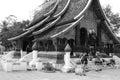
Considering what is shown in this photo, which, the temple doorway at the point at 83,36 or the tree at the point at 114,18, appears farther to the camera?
the tree at the point at 114,18

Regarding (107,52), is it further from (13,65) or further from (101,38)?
(13,65)

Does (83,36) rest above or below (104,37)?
above

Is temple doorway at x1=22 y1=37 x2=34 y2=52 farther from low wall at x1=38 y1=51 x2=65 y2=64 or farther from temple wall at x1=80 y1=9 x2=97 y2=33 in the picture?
temple wall at x1=80 y1=9 x2=97 y2=33

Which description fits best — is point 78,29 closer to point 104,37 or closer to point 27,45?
point 104,37

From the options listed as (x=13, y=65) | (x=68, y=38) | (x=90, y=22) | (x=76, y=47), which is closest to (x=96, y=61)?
(x=76, y=47)

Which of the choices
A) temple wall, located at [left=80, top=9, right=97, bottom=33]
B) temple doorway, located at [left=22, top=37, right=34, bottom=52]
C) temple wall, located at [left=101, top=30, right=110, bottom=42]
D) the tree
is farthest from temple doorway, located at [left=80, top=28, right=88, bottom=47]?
the tree

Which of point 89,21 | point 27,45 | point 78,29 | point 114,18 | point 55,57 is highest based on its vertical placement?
point 114,18

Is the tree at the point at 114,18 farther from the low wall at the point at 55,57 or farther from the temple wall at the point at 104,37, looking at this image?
the low wall at the point at 55,57

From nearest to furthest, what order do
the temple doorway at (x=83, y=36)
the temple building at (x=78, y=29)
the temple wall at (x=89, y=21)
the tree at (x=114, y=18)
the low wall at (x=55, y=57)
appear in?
the low wall at (x=55, y=57) → the temple building at (x=78, y=29) → the temple wall at (x=89, y=21) → the temple doorway at (x=83, y=36) → the tree at (x=114, y=18)

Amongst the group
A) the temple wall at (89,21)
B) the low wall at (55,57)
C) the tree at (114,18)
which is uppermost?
the tree at (114,18)

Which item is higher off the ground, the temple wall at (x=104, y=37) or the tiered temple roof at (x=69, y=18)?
the tiered temple roof at (x=69, y=18)

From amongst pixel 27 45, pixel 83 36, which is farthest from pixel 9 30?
A: pixel 83 36

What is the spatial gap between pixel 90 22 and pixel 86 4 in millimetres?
2113

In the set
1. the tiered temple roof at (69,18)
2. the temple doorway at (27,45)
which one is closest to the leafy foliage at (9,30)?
the temple doorway at (27,45)
